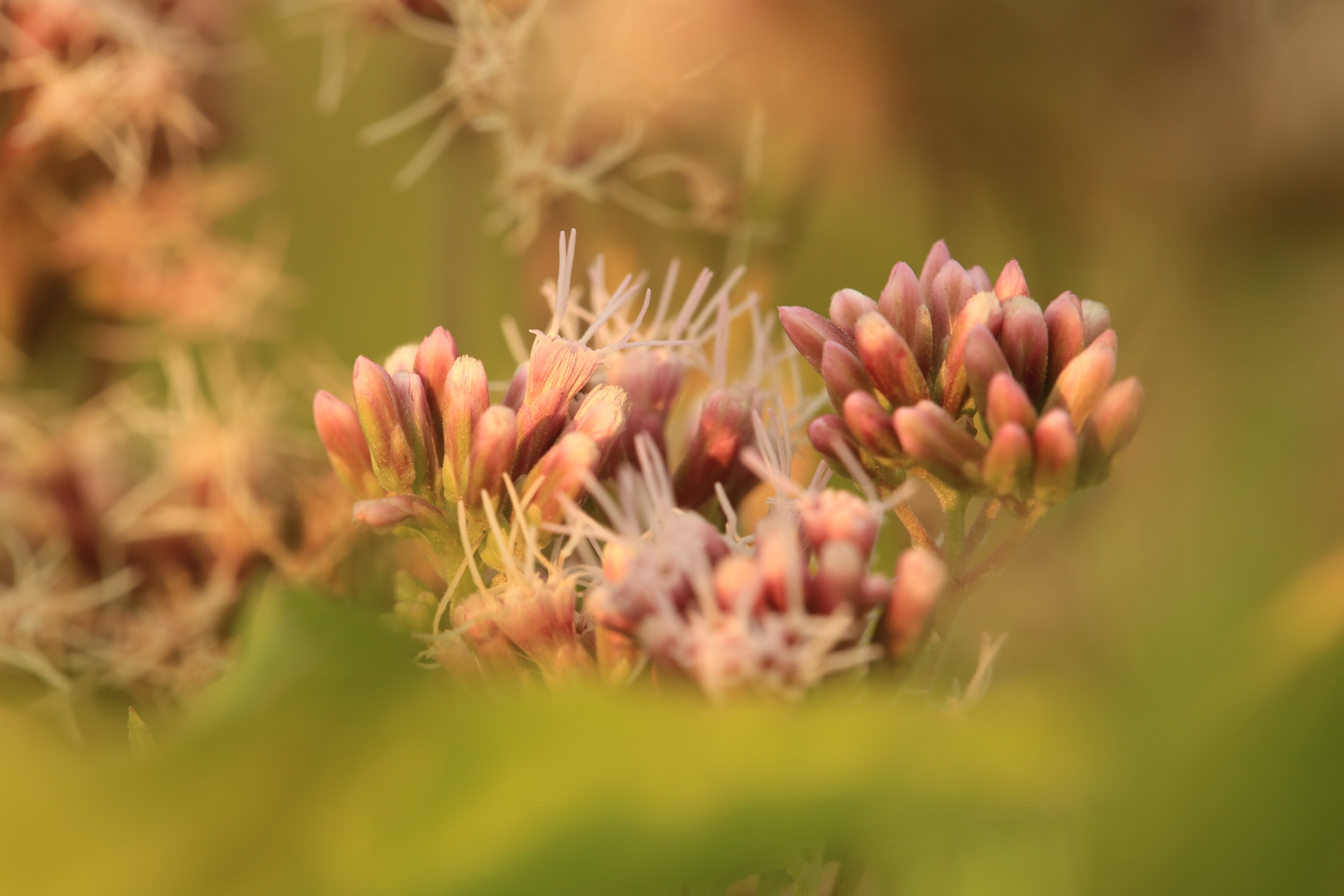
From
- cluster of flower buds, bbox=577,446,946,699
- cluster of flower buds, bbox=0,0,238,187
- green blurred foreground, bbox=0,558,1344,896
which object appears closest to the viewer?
green blurred foreground, bbox=0,558,1344,896

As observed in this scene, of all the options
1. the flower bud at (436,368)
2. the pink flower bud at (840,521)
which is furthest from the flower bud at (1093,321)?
the flower bud at (436,368)

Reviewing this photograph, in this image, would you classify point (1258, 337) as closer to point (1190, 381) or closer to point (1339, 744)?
point (1190, 381)

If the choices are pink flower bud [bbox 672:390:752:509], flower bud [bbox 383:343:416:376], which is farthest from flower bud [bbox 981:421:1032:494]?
flower bud [bbox 383:343:416:376]

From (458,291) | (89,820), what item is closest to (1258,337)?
(458,291)

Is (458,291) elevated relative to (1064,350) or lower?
elevated

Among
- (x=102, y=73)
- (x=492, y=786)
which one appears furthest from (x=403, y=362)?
(x=102, y=73)

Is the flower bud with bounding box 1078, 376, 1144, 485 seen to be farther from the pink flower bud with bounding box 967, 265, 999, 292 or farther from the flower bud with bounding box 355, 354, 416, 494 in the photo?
the flower bud with bounding box 355, 354, 416, 494
